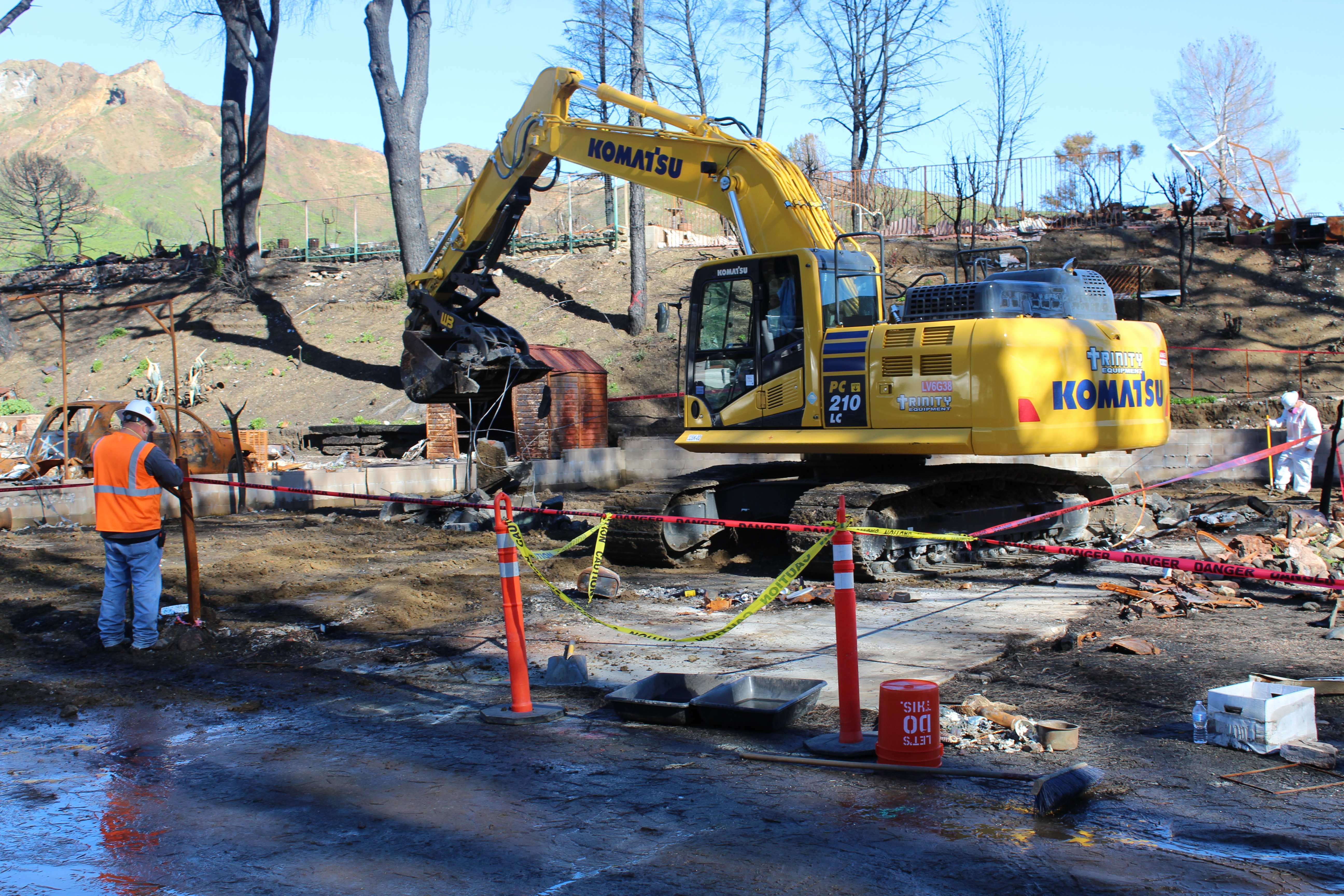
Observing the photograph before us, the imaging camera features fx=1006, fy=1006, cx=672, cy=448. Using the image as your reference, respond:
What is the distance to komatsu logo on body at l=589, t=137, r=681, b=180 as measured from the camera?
10.8 m

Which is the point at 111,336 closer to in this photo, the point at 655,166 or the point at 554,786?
the point at 655,166

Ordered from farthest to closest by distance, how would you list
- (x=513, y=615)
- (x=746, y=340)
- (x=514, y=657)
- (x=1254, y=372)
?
(x=1254, y=372) → (x=746, y=340) → (x=513, y=615) → (x=514, y=657)

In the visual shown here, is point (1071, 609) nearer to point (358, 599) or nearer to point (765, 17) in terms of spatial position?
point (358, 599)

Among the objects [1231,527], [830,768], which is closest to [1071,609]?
[830,768]

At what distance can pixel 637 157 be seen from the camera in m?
11.2

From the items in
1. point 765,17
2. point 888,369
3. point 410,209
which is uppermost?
point 765,17

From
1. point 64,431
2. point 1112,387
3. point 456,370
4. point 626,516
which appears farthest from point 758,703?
point 64,431

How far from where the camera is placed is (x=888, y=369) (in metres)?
9.20

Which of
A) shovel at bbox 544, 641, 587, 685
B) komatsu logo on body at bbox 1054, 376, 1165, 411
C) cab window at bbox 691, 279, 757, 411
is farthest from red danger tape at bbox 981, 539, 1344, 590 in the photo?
cab window at bbox 691, 279, 757, 411

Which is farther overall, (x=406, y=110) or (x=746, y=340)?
(x=406, y=110)

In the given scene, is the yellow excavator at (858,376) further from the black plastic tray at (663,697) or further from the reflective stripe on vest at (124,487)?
the reflective stripe on vest at (124,487)

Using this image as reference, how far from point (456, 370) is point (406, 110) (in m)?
14.6

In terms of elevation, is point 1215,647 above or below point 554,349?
below

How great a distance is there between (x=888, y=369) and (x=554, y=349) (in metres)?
10.4
